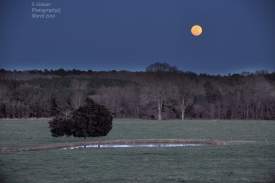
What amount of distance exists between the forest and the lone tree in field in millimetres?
45373

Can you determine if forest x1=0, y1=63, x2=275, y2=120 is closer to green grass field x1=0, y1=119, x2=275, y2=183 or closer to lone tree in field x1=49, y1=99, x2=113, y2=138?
lone tree in field x1=49, y1=99, x2=113, y2=138

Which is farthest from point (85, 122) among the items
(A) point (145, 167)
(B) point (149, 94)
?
(B) point (149, 94)

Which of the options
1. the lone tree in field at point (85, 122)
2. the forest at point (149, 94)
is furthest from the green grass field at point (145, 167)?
the forest at point (149, 94)

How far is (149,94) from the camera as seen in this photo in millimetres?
90312

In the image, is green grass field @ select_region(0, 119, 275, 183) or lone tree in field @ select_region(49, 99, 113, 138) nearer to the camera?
green grass field @ select_region(0, 119, 275, 183)

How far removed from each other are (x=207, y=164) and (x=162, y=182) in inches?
175

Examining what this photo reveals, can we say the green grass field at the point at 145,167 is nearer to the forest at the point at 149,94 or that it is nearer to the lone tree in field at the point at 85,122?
the lone tree in field at the point at 85,122

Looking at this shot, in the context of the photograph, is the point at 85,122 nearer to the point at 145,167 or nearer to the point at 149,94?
the point at 145,167

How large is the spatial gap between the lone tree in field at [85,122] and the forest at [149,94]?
4537 centimetres

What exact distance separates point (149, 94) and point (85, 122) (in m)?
57.6

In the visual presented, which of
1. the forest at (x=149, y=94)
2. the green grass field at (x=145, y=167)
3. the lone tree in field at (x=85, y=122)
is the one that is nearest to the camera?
the green grass field at (x=145, y=167)

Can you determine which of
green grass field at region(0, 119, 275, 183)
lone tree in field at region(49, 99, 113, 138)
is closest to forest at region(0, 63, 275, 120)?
lone tree in field at region(49, 99, 113, 138)

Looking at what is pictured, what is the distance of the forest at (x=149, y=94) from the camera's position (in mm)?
82062

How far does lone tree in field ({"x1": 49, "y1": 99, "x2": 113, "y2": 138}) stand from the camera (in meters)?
32.6
